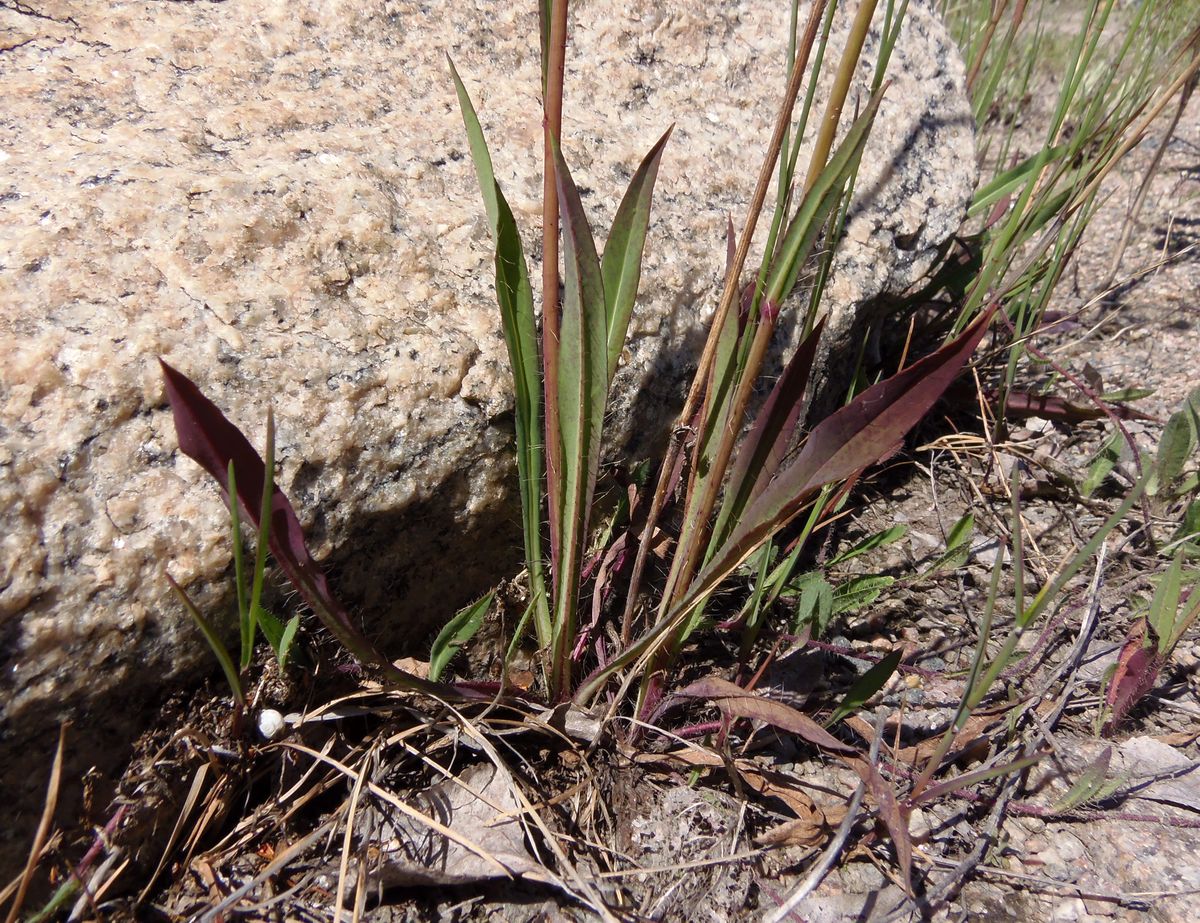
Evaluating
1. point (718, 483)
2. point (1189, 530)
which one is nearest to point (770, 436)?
point (718, 483)

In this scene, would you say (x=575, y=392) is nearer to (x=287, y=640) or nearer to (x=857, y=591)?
(x=287, y=640)

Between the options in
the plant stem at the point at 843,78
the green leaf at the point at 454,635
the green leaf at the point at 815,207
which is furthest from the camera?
the green leaf at the point at 454,635

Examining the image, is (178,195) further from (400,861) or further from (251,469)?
(400,861)

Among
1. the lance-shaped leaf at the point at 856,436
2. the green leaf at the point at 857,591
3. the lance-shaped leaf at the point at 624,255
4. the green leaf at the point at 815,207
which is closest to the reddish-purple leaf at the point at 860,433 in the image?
the lance-shaped leaf at the point at 856,436

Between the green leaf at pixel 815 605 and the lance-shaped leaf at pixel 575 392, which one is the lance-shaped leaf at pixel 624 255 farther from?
the green leaf at pixel 815 605

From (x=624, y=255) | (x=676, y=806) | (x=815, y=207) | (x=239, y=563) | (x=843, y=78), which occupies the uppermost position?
(x=843, y=78)

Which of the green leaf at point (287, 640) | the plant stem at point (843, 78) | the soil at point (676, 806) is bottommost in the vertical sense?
the soil at point (676, 806)
